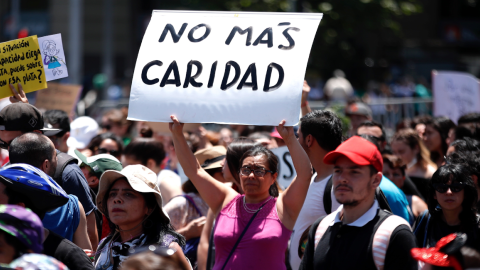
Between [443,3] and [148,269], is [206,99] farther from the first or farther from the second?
[443,3]

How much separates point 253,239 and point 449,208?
49.9 inches

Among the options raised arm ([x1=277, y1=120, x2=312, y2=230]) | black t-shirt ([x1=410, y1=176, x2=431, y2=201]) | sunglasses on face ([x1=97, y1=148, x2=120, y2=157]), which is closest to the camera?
raised arm ([x1=277, y1=120, x2=312, y2=230])

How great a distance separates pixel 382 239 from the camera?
2900 mm

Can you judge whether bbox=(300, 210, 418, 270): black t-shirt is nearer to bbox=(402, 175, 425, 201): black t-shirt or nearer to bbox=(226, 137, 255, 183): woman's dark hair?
bbox=(226, 137, 255, 183): woman's dark hair

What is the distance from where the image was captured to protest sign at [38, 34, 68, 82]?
4898 millimetres

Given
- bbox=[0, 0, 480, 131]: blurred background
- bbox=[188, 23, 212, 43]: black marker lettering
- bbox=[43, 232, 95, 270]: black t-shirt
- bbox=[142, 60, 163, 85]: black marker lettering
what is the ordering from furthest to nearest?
bbox=[0, 0, 480, 131]: blurred background, bbox=[188, 23, 212, 43]: black marker lettering, bbox=[142, 60, 163, 85]: black marker lettering, bbox=[43, 232, 95, 270]: black t-shirt

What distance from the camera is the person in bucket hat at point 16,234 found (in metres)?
2.59

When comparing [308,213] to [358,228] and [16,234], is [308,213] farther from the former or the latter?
[16,234]

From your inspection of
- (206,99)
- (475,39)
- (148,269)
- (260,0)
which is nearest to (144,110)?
(206,99)

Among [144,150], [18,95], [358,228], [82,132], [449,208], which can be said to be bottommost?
[82,132]

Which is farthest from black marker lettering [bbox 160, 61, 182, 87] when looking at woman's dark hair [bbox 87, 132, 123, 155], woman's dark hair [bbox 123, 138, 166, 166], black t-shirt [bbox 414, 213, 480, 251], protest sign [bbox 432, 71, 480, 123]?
protest sign [bbox 432, 71, 480, 123]

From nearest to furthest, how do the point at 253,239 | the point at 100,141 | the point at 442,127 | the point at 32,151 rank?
the point at 32,151, the point at 253,239, the point at 100,141, the point at 442,127

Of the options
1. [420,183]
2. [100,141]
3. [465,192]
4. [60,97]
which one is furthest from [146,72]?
[60,97]

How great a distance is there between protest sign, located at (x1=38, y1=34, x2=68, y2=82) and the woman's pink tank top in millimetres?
1928
